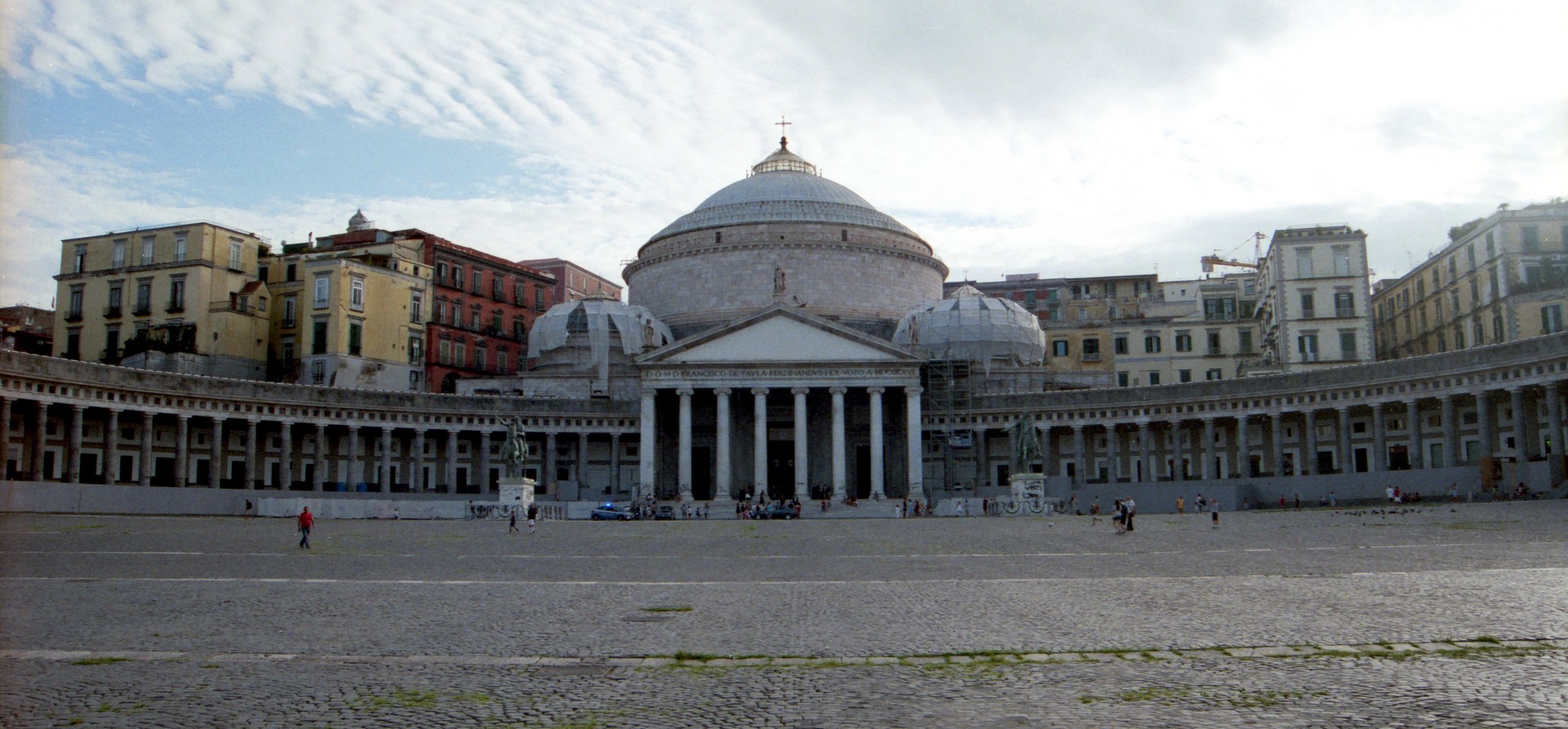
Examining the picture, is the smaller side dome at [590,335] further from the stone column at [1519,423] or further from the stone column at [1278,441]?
the stone column at [1519,423]

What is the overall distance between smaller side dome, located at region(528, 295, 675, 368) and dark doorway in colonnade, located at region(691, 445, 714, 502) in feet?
26.5

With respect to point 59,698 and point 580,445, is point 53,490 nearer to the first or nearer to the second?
point 580,445

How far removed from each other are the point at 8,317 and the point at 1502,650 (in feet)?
300

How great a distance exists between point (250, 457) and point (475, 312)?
2266 cm

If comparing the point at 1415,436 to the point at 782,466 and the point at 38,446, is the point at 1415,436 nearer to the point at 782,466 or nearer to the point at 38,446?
the point at 782,466

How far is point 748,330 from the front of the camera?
222 feet

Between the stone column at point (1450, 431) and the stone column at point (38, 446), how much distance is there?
58802 millimetres

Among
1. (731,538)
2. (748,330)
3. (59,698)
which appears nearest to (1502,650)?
(59,698)

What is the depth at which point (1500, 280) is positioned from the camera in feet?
210

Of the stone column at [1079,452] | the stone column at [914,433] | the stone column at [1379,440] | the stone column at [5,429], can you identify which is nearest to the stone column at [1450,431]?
the stone column at [1379,440]

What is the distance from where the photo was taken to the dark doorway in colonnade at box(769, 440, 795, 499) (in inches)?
2872

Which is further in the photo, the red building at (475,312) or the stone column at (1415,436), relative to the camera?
the red building at (475,312)

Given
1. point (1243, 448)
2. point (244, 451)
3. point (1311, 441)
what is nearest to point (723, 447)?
point (244, 451)

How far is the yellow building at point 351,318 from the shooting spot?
7044 centimetres
